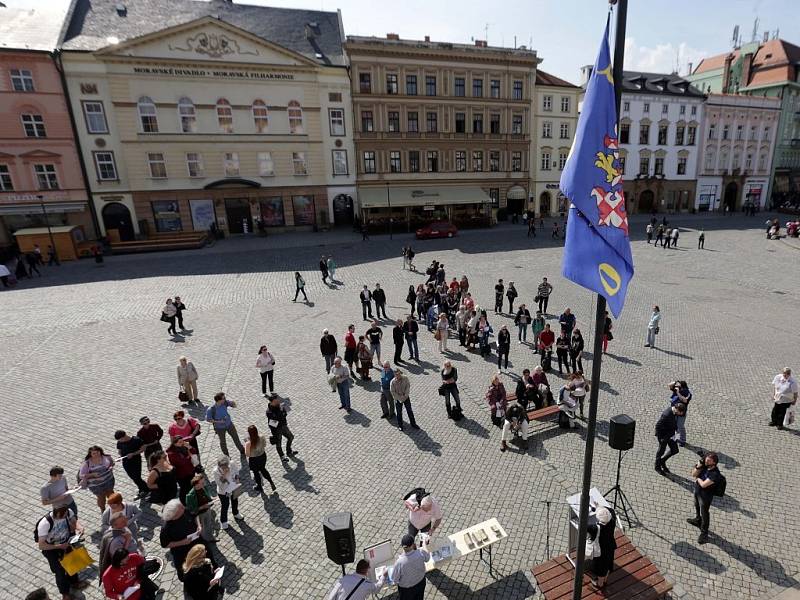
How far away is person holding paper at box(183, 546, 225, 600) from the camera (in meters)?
5.11

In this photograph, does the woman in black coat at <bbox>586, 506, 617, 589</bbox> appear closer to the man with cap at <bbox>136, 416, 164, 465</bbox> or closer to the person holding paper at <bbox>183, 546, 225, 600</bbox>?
the person holding paper at <bbox>183, 546, 225, 600</bbox>

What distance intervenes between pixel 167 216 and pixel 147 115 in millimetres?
7732

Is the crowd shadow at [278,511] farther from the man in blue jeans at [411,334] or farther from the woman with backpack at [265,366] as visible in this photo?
the man in blue jeans at [411,334]

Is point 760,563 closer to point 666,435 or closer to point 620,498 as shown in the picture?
point 620,498

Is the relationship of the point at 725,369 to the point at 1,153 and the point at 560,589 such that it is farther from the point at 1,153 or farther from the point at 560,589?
the point at 1,153

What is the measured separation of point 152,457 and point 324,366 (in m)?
6.65

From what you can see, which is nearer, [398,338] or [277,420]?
[277,420]

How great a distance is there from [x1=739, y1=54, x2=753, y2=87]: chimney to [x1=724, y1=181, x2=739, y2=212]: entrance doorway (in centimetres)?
1355

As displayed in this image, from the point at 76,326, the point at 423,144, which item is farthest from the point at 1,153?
the point at 423,144

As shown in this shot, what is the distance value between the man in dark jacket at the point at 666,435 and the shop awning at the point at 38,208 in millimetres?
40008

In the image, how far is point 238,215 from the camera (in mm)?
38750

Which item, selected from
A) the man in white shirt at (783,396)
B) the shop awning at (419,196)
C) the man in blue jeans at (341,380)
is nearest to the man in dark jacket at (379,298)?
the man in blue jeans at (341,380)

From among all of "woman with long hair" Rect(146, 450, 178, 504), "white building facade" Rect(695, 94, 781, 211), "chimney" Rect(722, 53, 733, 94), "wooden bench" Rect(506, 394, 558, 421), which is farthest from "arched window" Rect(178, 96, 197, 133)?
"chimney" Rect(722, 53, 733, 94)

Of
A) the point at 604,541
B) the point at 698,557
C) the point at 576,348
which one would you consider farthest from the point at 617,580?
the point at 576,348
